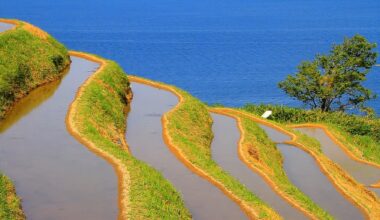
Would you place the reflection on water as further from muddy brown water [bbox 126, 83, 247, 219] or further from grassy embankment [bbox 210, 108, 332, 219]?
grassy embankment [bbox 210, 108, 332, 219]

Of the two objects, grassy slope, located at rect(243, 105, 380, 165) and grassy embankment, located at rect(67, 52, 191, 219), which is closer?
grassy embankment, located at rect(67, 52, 191, 219)

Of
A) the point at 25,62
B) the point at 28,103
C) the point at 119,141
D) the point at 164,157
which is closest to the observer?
the point at 164,157

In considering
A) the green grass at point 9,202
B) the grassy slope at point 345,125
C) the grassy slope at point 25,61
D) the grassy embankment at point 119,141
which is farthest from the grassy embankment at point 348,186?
the grassy slope at point 25,61

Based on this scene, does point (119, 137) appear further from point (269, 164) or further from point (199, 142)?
point (269, 164)

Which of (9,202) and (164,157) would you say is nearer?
(9,202)

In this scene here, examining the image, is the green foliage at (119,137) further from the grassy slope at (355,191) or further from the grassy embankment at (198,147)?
the grassy slope at (355,191)

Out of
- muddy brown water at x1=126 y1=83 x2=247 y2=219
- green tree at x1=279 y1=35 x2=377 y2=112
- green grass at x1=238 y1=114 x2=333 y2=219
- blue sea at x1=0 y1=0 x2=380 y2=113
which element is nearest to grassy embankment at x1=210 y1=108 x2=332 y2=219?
green grass at x1=238 y1=114 x2=333 y2=219

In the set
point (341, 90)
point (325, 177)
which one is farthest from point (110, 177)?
point (341, 90)

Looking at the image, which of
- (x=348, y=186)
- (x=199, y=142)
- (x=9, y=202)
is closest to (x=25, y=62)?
(x=199, y=142)
